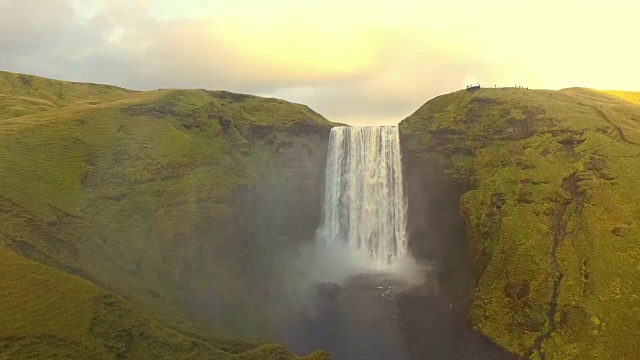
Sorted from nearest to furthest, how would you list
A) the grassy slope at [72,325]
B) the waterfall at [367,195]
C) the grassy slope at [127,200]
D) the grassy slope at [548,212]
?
1. the grassy slope at [72,325]
2. the grassy slope at [127,200]
3. the grassy slope at [548,212]
4. the waterfall at [367,195]

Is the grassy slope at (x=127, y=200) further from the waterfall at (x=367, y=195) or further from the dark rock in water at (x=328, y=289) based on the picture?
the waterfall at (x=367, y=195)

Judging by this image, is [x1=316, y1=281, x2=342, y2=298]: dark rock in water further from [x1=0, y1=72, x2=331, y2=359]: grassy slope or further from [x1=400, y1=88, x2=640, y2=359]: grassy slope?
[x1=400, y1=88, x2=640, y2=359]: grassy slope

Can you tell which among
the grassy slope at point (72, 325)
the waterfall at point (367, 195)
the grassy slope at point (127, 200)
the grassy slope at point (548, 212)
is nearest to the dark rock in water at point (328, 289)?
the waterfall at point (367, 195)

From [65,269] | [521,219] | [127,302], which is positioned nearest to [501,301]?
[521,219]

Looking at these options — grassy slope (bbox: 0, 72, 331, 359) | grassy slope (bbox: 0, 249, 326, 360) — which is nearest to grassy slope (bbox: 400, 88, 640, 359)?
grassy slope (bbox: 0, 72, 331, 359)

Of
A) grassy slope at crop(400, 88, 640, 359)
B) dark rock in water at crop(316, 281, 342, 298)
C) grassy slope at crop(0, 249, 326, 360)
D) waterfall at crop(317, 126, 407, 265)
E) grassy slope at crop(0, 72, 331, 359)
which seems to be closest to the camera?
grassy slope at crop(0, 249, 326, 360)
